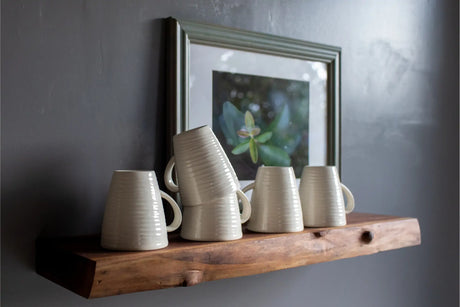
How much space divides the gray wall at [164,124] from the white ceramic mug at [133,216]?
142 mm

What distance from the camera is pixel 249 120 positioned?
1.19 meters

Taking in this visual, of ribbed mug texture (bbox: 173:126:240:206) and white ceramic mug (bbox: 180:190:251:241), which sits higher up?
ribbed mug texture (bbox: 173:126:240:206)

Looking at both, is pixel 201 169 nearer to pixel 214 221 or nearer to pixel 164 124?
pixel 214 221

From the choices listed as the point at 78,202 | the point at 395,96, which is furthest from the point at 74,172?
the point at 395,96

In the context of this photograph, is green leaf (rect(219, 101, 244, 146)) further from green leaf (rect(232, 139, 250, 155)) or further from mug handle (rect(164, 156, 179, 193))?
mug handle (rect(164, 156, 179, 193))

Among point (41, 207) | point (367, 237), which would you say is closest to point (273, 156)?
point (367, 237)

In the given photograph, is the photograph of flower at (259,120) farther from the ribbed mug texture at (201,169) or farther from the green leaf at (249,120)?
the ribbed mug texture at (201,169)

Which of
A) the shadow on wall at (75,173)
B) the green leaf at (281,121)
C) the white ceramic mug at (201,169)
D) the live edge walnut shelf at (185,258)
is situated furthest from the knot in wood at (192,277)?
the green leaf at (281,121)

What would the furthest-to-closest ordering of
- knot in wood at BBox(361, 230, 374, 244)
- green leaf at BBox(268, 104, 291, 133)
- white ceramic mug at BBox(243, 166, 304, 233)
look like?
green leaf at BBox(268, 104, 291, 133) < knot in wood at BBox(361, 230, 374, 244) < white ceramic mug at BBox(243, 166, 304, 233)

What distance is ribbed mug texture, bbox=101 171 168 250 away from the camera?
85 cm

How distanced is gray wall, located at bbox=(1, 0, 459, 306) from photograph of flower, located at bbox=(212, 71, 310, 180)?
0.13 meters

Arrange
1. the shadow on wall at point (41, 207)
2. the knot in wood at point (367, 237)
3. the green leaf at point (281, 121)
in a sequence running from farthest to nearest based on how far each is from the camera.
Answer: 1. the green leaf at point (281, 121)
2. the knot in wood at point (367, 237)
3. the shadow on wall at point (41, 207)

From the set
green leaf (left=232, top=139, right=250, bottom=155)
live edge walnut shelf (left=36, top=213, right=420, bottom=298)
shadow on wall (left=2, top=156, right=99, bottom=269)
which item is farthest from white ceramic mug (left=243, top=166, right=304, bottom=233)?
shadow on wall (left=2, top=156, right=99, bottom=269)

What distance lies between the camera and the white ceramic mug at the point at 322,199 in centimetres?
109
